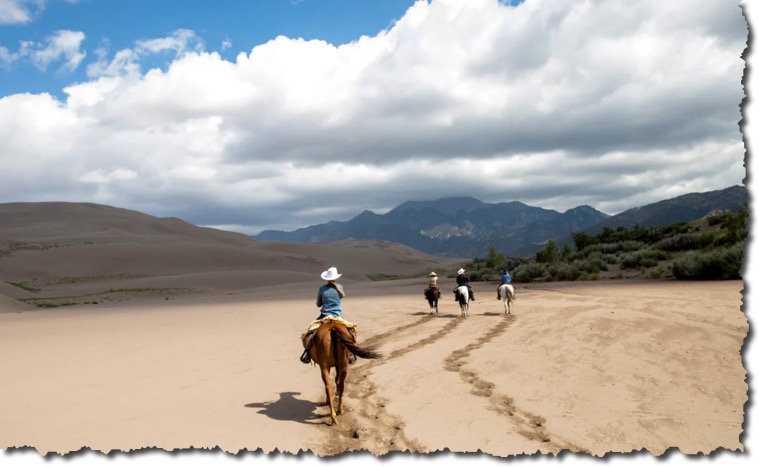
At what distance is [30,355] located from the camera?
13.2 meters

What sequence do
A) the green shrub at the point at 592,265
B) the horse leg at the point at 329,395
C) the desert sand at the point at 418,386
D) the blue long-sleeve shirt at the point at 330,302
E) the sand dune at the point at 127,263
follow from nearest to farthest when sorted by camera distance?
the desert sand at the point at 418,386
the horse leg at the point at 329,395
the blue long-sleeve shirt at the point at 330,302
the green shrub at the point at 592,265
the sand dune at the point at 127,263

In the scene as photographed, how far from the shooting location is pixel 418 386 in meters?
9.45

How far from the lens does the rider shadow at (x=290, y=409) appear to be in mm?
8008

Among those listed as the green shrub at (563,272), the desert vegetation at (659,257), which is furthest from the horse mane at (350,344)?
the green shrub at (563,272)

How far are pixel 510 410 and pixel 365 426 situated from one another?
221 centimetres

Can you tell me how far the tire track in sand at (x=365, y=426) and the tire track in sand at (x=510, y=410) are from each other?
1509 mm

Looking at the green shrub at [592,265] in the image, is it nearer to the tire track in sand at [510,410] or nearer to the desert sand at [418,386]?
the desert sand at [418,386]

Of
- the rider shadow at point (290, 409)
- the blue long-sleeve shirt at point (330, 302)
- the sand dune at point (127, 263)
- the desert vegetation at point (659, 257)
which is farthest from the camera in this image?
the sand dune at point (127, 263)

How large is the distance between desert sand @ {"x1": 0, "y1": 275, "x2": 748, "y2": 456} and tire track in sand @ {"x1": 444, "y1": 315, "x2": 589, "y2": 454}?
33 mm

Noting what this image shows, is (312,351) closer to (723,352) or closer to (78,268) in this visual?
(723,352)

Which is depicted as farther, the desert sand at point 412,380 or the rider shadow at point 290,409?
the rider shadow at point 290,409

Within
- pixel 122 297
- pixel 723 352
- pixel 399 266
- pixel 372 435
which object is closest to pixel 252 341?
pixel 372 435

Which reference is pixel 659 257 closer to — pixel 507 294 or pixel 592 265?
pixel 592 265

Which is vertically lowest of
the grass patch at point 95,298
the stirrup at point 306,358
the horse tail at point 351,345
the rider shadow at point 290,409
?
the grass patch at point 95,298
